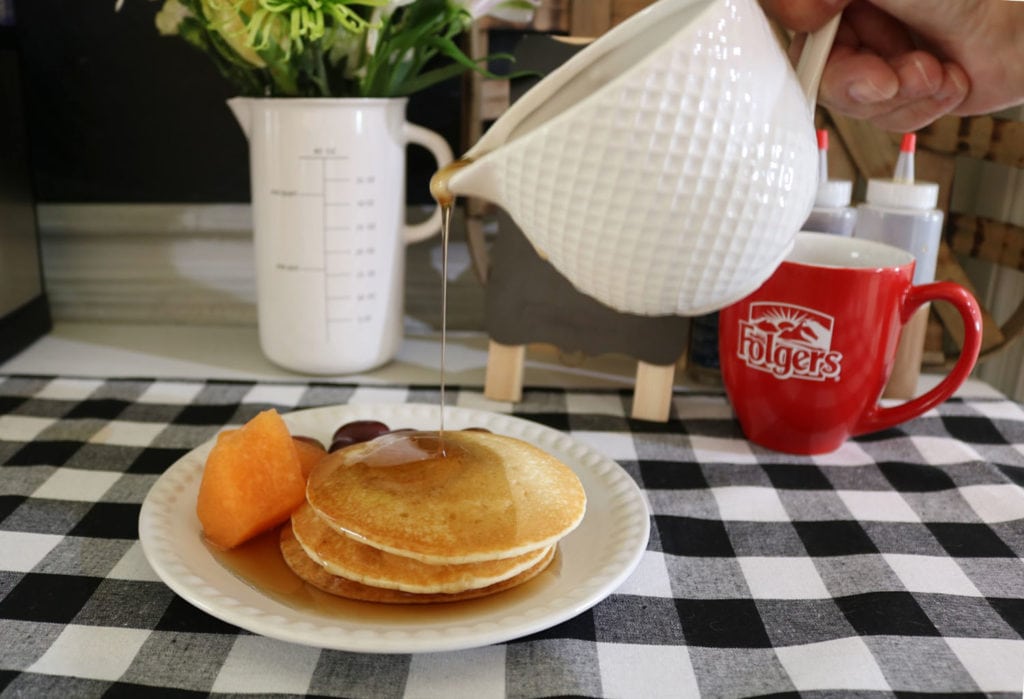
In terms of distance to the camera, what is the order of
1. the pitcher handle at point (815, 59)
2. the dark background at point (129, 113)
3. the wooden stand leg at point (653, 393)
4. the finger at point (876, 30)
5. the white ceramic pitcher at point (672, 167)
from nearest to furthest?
the white ceramic pitcher at point (672, 167) < the pitcher handle at point (815, 59) < the finger at point (876, 30) < the wooden stand leg at point (653, 393) < the dark background at point (129, 113)

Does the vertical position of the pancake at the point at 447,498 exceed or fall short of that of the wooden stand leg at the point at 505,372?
it exceeds it

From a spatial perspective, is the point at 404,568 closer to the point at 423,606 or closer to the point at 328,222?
the point at 423,606

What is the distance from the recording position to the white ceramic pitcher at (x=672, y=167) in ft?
1.40

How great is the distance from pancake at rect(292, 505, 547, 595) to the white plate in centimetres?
2

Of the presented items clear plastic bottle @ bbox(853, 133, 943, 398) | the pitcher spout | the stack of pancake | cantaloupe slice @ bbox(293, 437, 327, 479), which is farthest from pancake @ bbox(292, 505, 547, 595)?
clear plastic bottle @ bbox(853, 133, 943, 398)

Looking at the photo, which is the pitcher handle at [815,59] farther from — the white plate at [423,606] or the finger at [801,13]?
the white plate at [423,606]

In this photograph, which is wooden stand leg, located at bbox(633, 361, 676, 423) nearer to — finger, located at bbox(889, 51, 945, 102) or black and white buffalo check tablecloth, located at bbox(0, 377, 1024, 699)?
black and white buffalo check tablecloth, located at bbox(0, 377, 1024, 699)

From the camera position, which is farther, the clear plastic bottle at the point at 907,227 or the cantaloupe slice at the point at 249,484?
the clear plastic bottle at the point at 907,227

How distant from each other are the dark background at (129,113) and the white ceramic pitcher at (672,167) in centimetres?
68

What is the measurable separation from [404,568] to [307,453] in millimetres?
175

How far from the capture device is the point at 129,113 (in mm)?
1109

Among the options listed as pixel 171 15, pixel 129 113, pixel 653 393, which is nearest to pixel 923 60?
pixel 653 393

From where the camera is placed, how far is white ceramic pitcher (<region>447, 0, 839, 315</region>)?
426 mm

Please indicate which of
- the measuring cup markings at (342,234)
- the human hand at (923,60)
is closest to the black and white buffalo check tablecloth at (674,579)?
the measuring cup markings at (342,234)
